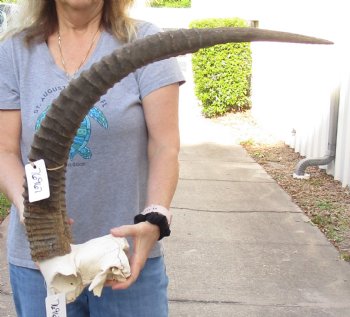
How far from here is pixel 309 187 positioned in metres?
7.66

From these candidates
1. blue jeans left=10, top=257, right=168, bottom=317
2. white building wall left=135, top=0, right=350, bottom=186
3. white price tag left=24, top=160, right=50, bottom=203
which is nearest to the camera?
white price tag left=24, top=160, right=50, bottom=203

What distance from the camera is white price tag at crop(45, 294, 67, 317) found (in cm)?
205

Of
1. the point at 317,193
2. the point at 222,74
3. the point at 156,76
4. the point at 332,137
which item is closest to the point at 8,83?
the point at 156,76

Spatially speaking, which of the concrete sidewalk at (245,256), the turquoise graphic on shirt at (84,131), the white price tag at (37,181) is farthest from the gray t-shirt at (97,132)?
the concrete sidewalk at (245,256)

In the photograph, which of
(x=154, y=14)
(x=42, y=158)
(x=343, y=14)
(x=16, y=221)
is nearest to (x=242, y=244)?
(x=343, y=14)

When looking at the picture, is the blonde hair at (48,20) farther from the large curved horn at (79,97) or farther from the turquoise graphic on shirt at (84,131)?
the large curved horn at (79,97)

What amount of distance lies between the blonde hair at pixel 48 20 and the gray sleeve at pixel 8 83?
0.32 ft

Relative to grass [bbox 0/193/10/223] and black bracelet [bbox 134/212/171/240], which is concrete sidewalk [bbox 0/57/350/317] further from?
black bracelet [bbox 134/212/171/240]

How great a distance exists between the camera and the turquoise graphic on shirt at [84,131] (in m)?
2.32

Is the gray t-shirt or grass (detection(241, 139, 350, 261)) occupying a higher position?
the gray t-shirt

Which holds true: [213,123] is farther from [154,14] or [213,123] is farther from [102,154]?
[154,14]

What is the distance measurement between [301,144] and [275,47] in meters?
2.25

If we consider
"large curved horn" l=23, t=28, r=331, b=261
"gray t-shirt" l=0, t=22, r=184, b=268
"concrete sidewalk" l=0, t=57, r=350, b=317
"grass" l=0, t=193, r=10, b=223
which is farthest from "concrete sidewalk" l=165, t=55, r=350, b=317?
"large curved horn" l=23, t=28, r=331, b=261

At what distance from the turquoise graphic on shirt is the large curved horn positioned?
0.39 metres
